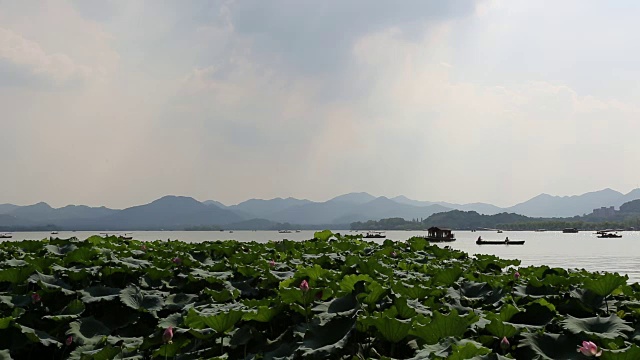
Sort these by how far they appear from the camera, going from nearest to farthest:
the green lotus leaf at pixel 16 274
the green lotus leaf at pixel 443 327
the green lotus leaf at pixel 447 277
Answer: the green lotus leaf at pixel 443 327 < the green lotus leaf at pixel 447 277 < the green lotus leaf at pixel 16 274

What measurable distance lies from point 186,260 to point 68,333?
8.75ft

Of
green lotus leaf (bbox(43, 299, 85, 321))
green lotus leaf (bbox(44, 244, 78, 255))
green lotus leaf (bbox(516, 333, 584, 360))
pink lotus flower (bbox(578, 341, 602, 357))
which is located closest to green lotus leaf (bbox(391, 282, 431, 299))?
green lotus leaf (bbox(516, 333, 584, 360))

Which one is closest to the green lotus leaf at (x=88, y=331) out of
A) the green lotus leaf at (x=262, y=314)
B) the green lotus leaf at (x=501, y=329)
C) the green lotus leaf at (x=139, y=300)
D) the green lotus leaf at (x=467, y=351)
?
the green lotus leaf at (x=139, y=300)

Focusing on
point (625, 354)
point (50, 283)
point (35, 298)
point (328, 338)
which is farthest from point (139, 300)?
point (625, 354)

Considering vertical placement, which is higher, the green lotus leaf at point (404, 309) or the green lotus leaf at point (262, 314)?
the green lotus leaf at point (404, 309)

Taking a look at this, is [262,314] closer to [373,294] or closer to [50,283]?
[373,294]

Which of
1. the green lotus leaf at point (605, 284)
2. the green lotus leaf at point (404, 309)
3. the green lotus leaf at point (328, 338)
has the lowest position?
the green lotus leaf at point (328, 338)

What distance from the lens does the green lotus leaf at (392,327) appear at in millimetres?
3572

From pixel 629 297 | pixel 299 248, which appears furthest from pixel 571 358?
pixel 299 248

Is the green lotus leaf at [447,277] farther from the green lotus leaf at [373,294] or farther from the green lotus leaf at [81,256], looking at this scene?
the green lotus leaf at [81,256]

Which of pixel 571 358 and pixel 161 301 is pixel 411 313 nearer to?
pixel 571 358

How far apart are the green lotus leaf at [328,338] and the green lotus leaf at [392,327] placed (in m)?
0.27

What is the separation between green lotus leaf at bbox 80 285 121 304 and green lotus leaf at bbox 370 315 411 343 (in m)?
3.35

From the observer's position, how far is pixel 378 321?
3602mm
